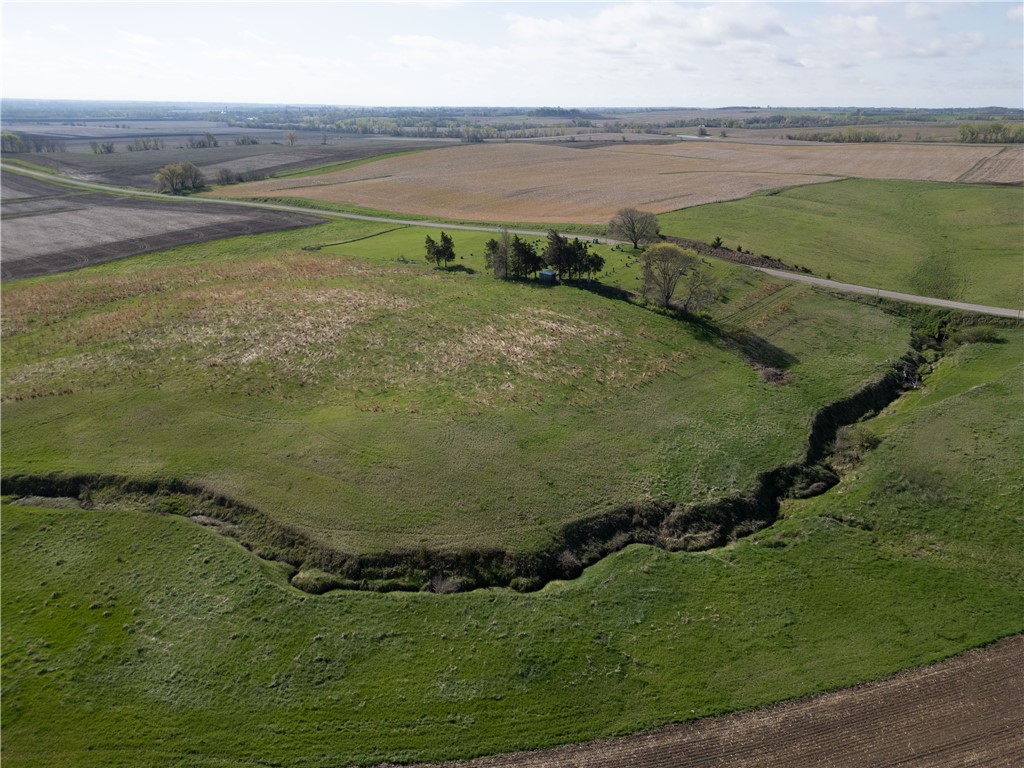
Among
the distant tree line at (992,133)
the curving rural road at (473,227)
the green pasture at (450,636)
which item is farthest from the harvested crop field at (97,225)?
the distant tree line at (992,133)

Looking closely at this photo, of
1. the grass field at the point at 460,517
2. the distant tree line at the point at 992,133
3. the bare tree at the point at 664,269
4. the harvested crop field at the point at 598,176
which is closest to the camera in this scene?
the grass field at the point at 460,517

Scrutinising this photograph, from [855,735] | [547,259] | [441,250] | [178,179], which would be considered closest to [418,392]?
[547,259]

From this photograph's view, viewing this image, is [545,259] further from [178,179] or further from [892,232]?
[178,179]

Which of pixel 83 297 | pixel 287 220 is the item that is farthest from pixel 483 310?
pixel 287 220

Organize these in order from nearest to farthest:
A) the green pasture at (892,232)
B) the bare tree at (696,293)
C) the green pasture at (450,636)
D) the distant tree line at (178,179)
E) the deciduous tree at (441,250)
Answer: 1. the green pasture at (450,636)
2. the bare tree at (696,293)
3. the green pasture at (892,232)
4. the deciduous tree at (441,250)
5. the distant tree line at (178,179)

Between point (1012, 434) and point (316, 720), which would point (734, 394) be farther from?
point (316, 720)

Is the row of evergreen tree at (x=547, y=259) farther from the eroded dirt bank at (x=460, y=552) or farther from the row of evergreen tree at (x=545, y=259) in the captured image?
the eroded dirt bank at (x=460, y=552)

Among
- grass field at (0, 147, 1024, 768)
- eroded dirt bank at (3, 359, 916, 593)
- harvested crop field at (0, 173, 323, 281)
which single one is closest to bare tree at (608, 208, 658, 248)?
grass field at (0, 147, 1024, 768)
